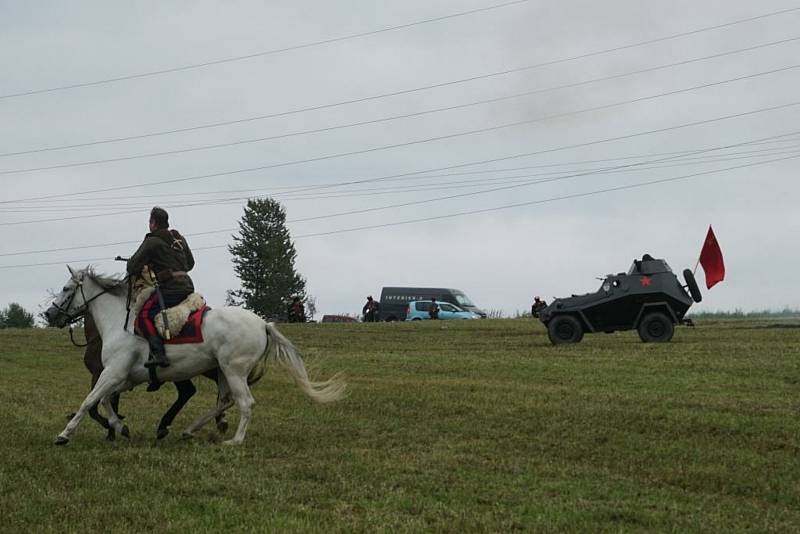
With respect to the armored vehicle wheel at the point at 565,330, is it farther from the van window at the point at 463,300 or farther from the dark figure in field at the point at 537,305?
the van window at the point at 463,300

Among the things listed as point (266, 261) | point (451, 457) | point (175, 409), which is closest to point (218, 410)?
point (175, 409)

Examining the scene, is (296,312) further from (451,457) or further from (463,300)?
(451,457)

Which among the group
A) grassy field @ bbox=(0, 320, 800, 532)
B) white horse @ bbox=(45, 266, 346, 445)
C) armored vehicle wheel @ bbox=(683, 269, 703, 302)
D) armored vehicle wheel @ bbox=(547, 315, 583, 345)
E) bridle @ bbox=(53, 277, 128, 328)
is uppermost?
armored vehicle wheel @ bbox=(683, 269, 703, 302)

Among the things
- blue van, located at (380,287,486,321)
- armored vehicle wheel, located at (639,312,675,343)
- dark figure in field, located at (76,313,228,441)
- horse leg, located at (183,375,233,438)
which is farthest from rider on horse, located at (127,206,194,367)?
blue van, located at (380,287,486,321)

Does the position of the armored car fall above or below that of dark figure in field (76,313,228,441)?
above

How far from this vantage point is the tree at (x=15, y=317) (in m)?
82.2

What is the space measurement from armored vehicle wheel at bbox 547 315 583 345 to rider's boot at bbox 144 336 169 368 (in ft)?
62.3

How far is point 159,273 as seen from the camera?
13.3 metres

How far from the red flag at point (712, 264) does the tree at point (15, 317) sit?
200 feet

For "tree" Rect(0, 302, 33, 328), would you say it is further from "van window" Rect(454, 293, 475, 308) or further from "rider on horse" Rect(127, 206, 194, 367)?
"rider on horse" Rect(127, 206, 194, 367)

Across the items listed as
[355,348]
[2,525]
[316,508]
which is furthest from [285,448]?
[355,348]

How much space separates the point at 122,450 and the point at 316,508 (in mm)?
4032

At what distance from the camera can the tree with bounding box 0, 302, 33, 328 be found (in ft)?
270

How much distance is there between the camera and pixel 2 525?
859 cm
